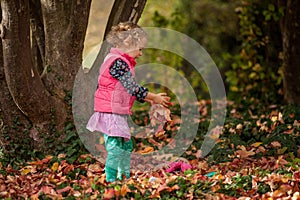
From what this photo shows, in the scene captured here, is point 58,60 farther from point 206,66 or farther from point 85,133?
point 206,66

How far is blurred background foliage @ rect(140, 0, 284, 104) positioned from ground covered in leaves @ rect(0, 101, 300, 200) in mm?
2466

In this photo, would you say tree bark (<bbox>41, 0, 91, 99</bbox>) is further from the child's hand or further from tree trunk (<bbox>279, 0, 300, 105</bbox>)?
tree trunk (<bbox>279, 0, 300, 105</bbox>)

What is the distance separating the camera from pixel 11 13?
15.4 ft

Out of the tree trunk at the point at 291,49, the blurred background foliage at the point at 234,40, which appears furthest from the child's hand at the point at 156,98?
the blurred background foliage at the point at 234,40

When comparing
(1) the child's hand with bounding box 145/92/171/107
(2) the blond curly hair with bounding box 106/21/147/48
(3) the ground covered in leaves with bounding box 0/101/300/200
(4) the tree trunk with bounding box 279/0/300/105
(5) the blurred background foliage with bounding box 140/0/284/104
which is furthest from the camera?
(5) the blurred background foliage with bounding box 140/0/284/104

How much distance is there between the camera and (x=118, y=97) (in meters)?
4.46

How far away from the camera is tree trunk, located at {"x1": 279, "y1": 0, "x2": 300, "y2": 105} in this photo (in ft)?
25.7

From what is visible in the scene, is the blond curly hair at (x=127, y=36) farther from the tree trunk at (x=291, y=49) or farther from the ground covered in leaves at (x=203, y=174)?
the tree trunk at (x=291, y=49)

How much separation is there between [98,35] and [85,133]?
18.5 ft

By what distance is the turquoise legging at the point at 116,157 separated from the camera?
4520 mm

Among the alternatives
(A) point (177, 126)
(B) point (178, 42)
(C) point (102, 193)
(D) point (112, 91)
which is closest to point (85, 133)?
(D) point (112, 91)

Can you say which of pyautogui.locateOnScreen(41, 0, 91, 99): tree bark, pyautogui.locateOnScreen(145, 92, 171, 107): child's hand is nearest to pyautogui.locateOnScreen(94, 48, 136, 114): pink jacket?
pyautogui.locateOnScreen(145, 92, 171, 107): child's hand

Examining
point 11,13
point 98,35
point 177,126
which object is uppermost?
point 11,13

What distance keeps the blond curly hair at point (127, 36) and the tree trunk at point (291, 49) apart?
386cm
